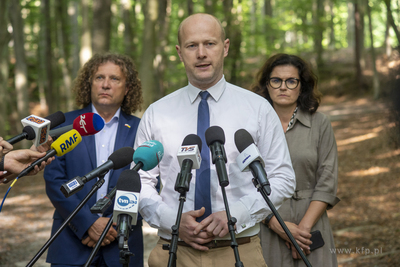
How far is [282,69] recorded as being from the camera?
3.79 meters

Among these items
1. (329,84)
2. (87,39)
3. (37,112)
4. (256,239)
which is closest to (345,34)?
(329,84)

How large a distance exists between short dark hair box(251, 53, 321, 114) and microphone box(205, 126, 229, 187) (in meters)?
1.85

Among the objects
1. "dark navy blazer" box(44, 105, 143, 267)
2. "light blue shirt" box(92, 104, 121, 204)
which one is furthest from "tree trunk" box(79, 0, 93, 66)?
"dark navy blazer" box(44, 105, 143, 267)

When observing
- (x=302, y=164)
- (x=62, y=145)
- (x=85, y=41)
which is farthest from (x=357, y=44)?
(x=62, y=145)

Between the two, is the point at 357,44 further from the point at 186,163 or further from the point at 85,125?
the point at 186,163

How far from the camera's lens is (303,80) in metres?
3.85

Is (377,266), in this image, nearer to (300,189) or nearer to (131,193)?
(300,189)

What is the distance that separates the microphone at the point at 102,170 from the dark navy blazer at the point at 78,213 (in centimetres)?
121

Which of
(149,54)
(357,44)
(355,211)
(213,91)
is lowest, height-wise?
(355,211)

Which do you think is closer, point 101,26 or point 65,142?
point 65,142

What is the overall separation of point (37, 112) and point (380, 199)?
85.5 ft

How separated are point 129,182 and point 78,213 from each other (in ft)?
5.09

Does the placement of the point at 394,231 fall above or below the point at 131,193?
below

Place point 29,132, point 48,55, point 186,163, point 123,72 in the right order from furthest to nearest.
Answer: point 48,55, point 123,72, point 29,132, point 186,163
